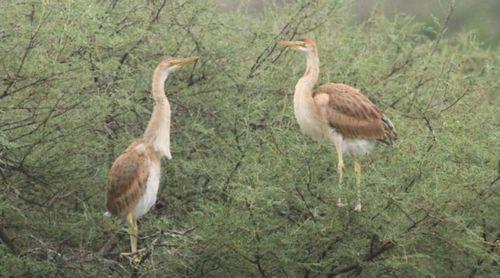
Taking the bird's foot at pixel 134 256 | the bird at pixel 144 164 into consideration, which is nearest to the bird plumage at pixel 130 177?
the bird at pixel 144 164

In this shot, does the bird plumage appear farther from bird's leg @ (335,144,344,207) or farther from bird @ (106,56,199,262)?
bird's leg @ (335,144,344,207)

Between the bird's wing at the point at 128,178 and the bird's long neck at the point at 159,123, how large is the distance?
0.29 feet

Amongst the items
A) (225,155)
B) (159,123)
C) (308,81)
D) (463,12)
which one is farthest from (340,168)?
(463,12)

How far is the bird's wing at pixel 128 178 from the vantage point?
7.27m

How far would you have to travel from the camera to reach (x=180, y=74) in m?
8.39

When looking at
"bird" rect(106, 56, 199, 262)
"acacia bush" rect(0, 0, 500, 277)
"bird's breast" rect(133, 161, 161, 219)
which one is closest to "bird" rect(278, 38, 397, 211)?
"acacia bush" rect(0, 0, 500, 277)

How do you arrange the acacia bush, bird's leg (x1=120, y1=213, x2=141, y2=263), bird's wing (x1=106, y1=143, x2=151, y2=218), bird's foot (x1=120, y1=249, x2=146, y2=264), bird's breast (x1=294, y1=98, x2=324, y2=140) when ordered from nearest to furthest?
the acacia bush
bird's foot (x1=120, y1=249, x2=146, y2=264)
bird's leg (x1=120, y1=213, x2=141, y2=263)
bird's wing (x1=106, y1=143, x2=151, y2=218)
bird's breast (x1=294, y1=98, x2=324, y2=140)

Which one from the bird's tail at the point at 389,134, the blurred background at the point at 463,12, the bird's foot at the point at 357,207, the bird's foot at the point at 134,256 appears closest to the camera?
the bird's foot at the point at 357,207

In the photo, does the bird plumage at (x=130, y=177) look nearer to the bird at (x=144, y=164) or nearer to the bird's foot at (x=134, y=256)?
the bird at (x=144, y=164)

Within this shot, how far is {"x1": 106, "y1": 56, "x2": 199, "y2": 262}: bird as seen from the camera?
7.28 metres

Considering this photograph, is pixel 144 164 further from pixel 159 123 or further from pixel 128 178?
pixel 159 123

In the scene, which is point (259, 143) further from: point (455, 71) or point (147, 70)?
point (455, 71)

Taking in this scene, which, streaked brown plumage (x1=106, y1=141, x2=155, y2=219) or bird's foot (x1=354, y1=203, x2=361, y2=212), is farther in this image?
streaked brown plumage (x1=106, y1=141, x2=155, y2=219)

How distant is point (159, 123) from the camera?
24.1 feet
